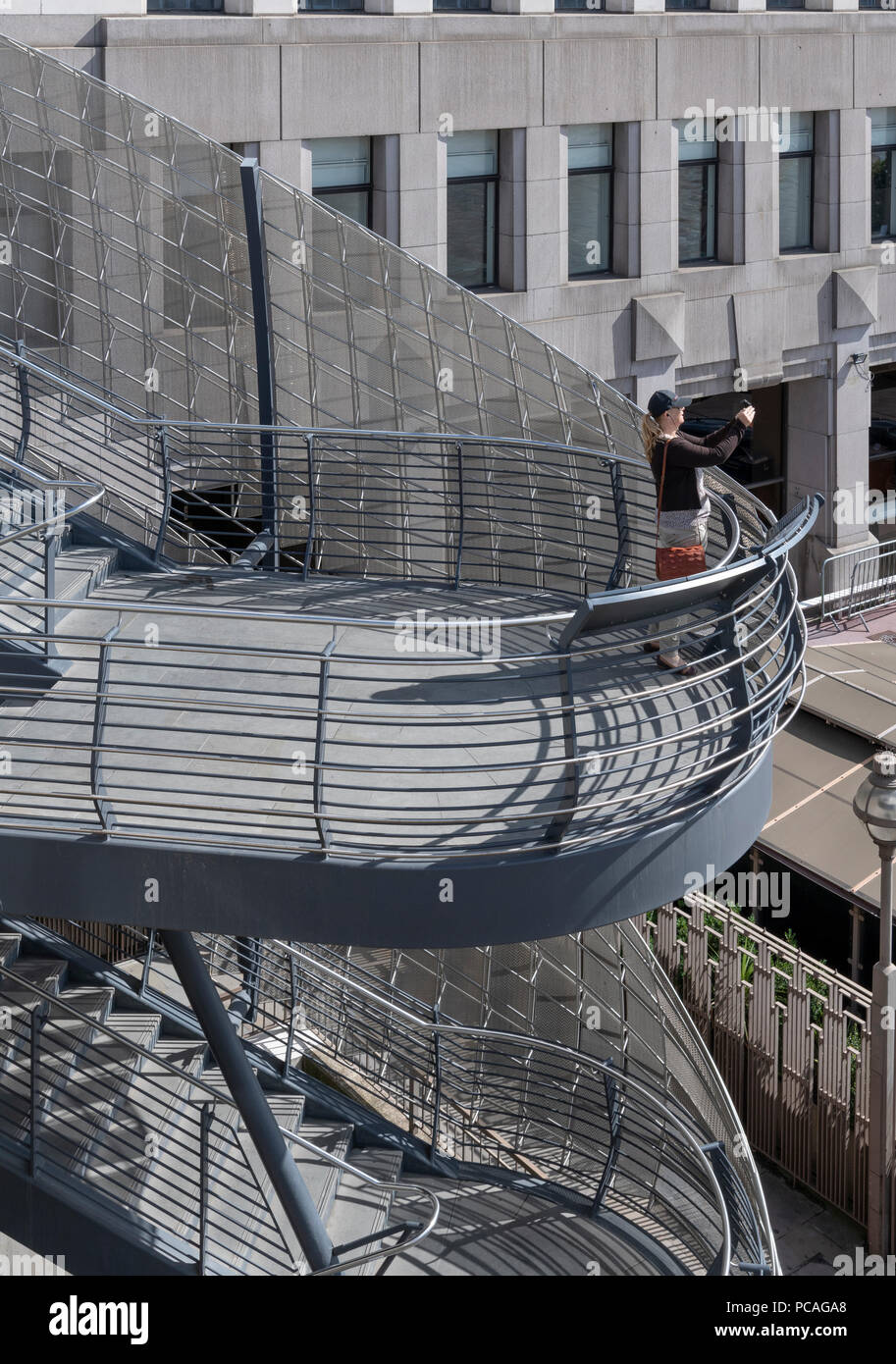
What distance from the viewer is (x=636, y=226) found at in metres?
21.7

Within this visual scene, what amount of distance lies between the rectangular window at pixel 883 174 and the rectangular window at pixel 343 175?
9.69m

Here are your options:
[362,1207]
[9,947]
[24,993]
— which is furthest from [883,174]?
[24,993]

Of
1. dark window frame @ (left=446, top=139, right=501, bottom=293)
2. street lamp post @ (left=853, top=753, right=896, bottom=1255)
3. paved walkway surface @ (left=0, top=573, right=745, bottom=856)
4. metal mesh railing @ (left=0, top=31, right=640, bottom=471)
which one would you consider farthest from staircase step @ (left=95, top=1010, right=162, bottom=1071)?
dark window frame @ (left=446, top=139, right=501, bottom=293)

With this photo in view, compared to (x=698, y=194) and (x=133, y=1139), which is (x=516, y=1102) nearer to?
(x=133, y=1139)

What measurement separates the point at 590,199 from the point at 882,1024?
43.2 ft

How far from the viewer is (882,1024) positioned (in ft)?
39.3

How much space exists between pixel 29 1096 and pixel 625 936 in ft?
18.2

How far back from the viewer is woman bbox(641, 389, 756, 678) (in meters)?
8.78

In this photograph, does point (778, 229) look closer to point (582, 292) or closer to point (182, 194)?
point (582, 292)

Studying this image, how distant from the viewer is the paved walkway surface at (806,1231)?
12727mm

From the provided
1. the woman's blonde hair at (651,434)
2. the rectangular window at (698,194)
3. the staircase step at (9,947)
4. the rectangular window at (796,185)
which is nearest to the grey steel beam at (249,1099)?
the staircase step at (9,947)

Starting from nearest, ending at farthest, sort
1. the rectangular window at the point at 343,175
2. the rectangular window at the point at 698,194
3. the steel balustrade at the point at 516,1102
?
the steel balustrade at the point at 516,1102, the rectangular window at the point at 343,175, the rectangular window at the point at 698,194

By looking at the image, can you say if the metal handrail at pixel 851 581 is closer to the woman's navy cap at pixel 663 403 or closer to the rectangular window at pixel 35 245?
the rectangular window at pixel 35 245

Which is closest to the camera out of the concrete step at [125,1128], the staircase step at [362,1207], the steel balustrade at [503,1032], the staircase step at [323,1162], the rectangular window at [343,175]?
the concrete step at [125,1128]
